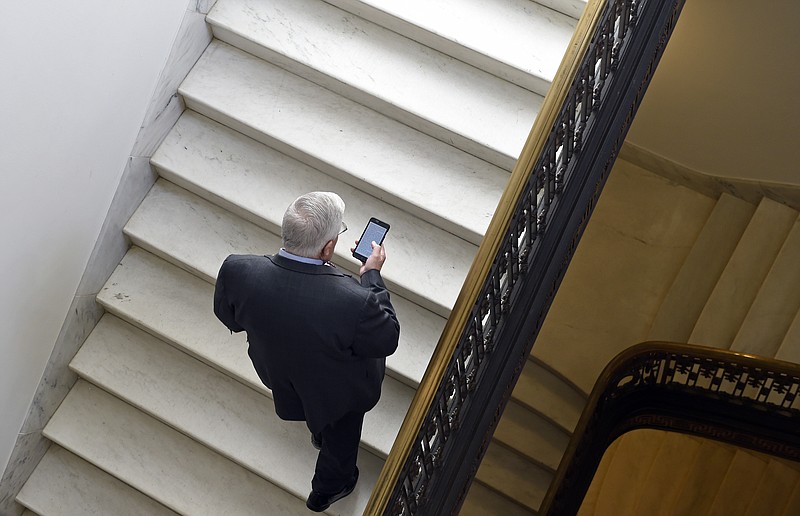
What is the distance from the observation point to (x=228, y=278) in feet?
11.2

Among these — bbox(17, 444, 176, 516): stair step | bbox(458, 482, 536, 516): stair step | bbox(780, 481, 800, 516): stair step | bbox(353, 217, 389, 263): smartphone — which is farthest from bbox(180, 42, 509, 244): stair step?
bbox(780, 481, 800, 516): stair step

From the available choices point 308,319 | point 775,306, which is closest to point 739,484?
point 775,306

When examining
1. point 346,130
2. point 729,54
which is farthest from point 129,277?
point 729,54

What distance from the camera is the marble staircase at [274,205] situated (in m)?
4.37

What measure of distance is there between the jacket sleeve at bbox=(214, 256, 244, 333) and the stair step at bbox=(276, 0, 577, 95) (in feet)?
5.99

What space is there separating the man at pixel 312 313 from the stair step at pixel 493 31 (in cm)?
137

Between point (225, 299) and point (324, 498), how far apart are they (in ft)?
4.22

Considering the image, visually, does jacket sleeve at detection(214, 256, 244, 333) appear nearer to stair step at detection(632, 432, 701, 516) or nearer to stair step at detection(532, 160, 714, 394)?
stair step at detection(532, 160, 714, 394)

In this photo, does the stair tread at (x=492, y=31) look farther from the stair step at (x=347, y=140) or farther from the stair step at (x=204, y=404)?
the stair step at (x=204, y=404)

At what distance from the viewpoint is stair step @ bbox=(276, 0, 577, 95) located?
436 cm

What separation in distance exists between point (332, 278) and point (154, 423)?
2008 millimetres

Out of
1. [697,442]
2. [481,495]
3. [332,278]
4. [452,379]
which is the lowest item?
[481,495]

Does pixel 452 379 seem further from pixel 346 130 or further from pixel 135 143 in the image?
pixel 135 143

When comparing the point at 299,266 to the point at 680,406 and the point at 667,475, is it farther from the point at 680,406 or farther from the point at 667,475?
the point at 667,475
